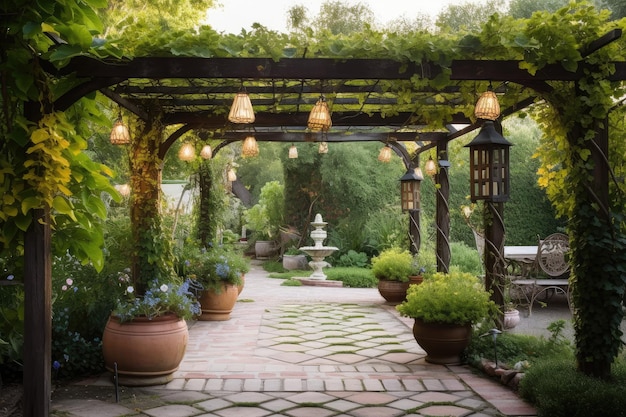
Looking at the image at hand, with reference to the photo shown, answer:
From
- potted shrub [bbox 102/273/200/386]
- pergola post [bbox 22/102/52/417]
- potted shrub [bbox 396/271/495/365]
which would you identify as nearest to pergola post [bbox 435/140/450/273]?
potted shrub [bbox 396/271/495/365]

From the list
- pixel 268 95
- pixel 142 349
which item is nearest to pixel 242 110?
pixel 142 349

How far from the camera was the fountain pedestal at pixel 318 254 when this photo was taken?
14809 mm

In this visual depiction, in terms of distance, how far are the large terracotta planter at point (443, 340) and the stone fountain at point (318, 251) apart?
817cm

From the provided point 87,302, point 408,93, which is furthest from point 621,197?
point 87,302

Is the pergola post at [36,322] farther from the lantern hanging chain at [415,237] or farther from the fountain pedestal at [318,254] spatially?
the fountain pedestal at [318,254]

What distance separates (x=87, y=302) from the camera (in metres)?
6.64

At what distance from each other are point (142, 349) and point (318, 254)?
32.8ft

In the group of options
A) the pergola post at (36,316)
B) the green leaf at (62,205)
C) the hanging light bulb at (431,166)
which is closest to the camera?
the green leaf at (62,205)

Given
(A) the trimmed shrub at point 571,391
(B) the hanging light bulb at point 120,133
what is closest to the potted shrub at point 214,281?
(B) the hanging light bulb at point 120,133

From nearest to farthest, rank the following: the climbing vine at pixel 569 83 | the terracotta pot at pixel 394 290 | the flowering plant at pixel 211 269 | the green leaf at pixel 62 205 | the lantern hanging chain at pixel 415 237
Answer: the green leaf at pixel 62 205
the climbing vine at pixel 569 83
the flowering plant at pixel 211 269
the terracotta pot at pixel 394 290
the lantern hanging chain at pixel 415 237

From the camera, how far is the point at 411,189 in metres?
10.8

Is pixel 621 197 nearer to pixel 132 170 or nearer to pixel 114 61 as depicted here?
pixel 114 61

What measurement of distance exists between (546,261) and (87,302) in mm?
6735

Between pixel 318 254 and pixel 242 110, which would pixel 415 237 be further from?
pixel 242 110
